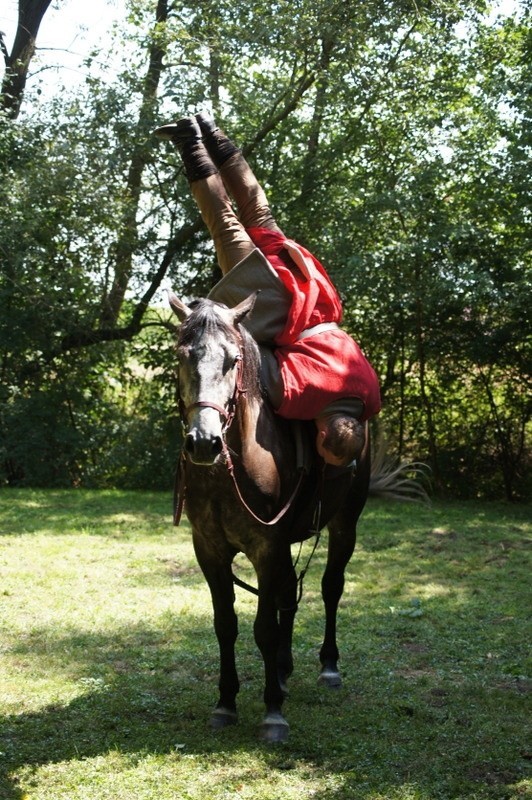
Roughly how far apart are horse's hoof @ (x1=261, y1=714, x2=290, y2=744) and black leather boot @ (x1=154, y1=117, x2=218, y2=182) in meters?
2.79

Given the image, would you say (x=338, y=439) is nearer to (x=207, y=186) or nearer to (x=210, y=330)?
(x=210, y=330)

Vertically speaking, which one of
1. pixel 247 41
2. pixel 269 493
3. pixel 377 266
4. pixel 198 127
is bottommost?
pixel 269 493

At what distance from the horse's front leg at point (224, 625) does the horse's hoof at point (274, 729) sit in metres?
0.22

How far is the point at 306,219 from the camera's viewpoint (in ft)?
38.3

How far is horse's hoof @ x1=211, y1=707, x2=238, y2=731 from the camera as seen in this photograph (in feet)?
13.7

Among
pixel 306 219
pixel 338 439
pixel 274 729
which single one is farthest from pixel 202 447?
pixel 306 219

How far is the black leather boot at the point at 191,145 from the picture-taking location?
4766 millimetres

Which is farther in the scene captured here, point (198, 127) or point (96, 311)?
point (96, 311)

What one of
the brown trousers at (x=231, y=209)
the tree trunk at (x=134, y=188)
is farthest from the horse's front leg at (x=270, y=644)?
the tree trunk at (x=134, y=188)

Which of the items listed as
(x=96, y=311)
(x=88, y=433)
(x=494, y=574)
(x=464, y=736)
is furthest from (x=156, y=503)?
(x=464, y=736)

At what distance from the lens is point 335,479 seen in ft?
15.3

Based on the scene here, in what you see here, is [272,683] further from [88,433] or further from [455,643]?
[88,433]

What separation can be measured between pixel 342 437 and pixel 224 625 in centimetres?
106

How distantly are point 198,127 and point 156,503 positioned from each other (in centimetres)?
692
